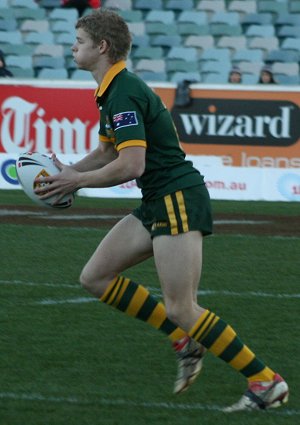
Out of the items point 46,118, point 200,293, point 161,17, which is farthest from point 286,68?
point 200,293

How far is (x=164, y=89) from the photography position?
15781 mm

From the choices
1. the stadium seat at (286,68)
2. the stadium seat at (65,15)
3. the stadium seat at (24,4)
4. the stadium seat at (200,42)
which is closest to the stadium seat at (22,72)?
the stadium seat at (65,15)

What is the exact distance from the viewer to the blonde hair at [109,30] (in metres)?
5.58

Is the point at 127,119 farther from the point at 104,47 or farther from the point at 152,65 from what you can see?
the point at 152,65

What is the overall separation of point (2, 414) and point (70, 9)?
1638 cm

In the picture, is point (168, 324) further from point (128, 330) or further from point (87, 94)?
point (87, 94)

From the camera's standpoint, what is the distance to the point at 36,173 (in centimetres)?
584

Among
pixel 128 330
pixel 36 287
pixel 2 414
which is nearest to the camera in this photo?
pixel 2 414

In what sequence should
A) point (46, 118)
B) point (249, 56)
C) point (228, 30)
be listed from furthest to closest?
point (228, 30) → point (249, 56) → point (46, 118)

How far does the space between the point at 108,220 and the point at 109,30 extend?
24.5ft

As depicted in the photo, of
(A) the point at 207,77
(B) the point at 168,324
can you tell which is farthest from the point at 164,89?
(B) the point at 168,324

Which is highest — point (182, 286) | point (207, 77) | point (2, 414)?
point (182, 286)

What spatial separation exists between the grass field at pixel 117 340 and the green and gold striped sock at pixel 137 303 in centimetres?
31

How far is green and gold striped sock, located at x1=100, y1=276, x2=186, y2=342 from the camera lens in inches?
237
